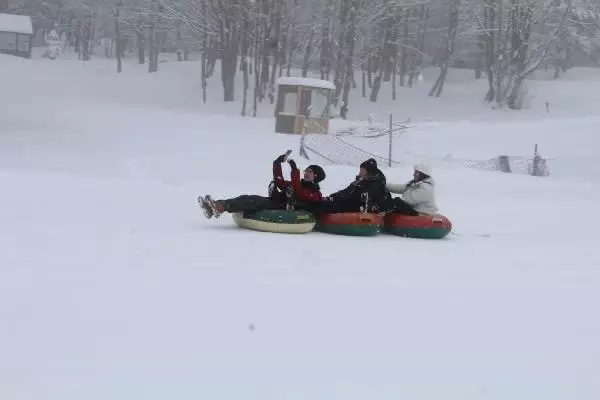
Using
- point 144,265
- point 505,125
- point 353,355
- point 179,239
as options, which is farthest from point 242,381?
point 505,125

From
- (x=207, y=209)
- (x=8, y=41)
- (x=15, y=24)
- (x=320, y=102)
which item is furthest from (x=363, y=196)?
(x=8, y=41)

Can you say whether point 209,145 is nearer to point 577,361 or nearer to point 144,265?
point 144,265

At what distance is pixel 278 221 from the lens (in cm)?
1202

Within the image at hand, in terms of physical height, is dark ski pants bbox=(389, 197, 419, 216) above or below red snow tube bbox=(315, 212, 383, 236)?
above

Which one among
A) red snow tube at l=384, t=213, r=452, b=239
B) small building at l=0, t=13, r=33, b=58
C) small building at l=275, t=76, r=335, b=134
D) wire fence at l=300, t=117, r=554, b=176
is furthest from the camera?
small building at l=0, t=13, r=33, b=58

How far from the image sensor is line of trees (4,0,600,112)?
45.9m

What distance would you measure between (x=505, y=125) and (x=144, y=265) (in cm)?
3021

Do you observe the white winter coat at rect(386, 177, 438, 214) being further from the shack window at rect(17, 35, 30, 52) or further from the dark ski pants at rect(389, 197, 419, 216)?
the shack window at rect(17, 35, 30, 52)

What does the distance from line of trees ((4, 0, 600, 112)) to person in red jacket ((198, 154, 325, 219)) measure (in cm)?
3029

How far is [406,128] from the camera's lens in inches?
1383

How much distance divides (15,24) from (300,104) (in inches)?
1526

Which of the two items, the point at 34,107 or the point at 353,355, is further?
the point at 34,107

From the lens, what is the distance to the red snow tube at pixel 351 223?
40.6 ft

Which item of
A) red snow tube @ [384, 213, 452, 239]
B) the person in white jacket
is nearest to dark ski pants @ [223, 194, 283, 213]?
red snow tube @ [384, 213, 452, 239]
